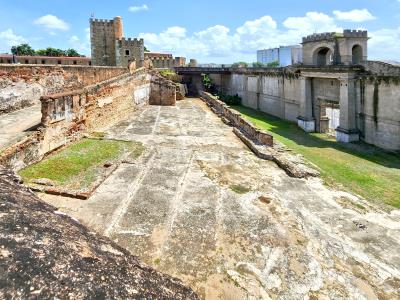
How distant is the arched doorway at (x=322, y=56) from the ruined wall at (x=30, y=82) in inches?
591

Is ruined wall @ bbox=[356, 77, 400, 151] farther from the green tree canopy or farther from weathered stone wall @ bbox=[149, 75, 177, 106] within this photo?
the green tree canopy

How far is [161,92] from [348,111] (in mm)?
12492

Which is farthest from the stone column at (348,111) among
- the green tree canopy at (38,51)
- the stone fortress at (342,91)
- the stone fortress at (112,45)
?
the green tree canopy at (38,51)

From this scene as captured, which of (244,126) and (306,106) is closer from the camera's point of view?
(244,126)

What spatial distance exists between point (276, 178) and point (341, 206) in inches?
83.1

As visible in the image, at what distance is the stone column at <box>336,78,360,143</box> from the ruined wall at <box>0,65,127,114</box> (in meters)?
15.1

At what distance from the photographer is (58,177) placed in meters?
8.33

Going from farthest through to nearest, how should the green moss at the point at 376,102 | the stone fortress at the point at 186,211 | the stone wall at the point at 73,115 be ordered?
the green moss at the point at 376,102
the stone wall at the point at 73,115
the stone fortress at the point at 186,211

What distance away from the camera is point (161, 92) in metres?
24.3

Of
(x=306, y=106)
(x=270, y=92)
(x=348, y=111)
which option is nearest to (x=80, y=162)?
(x=348, y=111)

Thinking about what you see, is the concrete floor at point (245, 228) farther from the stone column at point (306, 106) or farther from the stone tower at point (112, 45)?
the stone tower at point (112, 45)

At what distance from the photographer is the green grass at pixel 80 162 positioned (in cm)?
825

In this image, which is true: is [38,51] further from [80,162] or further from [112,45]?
[80,162]

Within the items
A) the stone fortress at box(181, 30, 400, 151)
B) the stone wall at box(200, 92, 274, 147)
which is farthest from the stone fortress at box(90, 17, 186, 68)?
the stone wall at box(200, 92, 274, 147)
